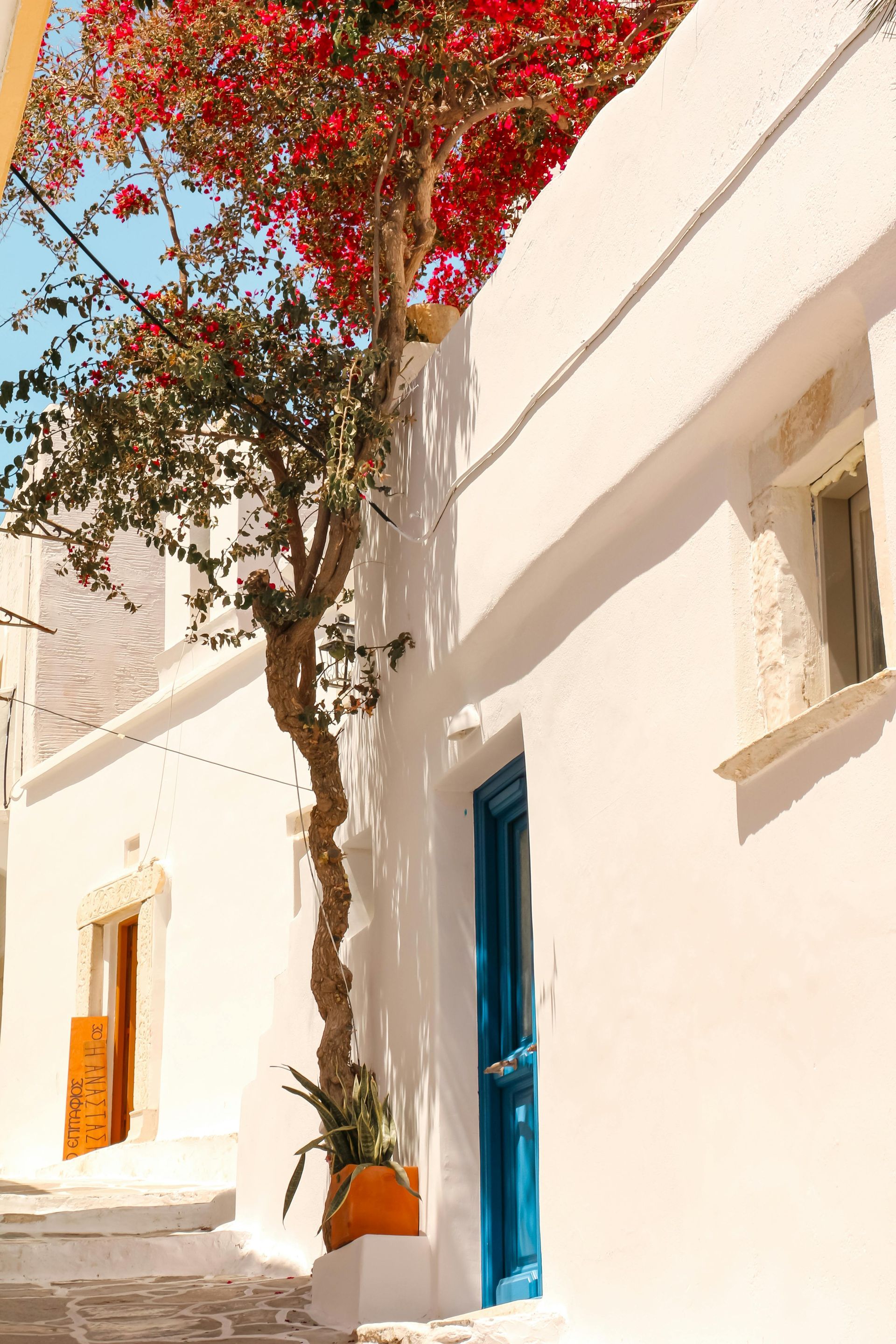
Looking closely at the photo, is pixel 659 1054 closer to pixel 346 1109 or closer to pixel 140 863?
pixel 346 1109

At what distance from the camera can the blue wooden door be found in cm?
496

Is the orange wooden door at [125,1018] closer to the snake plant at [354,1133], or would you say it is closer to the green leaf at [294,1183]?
the snake plant at [354,1133]

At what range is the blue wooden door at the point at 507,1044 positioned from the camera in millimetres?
4957

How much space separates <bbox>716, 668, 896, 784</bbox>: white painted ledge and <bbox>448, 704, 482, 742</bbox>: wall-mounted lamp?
1881 mm

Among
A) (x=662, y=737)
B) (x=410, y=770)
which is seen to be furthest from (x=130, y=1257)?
(x=662, y=737)

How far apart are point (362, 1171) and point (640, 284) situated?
11.0 feet

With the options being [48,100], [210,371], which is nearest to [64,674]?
[48,100]

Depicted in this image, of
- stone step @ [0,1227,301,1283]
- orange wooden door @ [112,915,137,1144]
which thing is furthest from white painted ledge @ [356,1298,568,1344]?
orange wooden door @ [112,915,137,1144]

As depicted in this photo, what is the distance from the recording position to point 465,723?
5461mm

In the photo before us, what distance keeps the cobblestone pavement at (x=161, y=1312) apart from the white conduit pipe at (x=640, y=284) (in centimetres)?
312

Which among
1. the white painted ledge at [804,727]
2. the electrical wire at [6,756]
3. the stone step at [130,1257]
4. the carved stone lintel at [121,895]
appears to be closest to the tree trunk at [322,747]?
the stone step at [130,1257]

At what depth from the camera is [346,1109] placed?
19.2 ft

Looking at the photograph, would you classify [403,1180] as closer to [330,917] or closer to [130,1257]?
[330,917]

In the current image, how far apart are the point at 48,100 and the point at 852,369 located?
5.60 m
